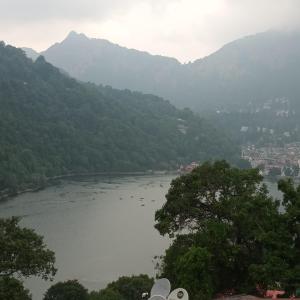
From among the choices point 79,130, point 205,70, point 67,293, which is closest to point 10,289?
point 67,293

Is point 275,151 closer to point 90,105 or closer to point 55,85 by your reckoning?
point 90,105

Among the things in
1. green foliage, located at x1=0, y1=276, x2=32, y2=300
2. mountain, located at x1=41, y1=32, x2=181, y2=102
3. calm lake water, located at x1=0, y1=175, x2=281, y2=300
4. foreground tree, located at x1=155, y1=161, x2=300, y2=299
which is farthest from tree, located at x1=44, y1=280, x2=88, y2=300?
mountain, located at x1=41, y1=32, x2=181, y2=102

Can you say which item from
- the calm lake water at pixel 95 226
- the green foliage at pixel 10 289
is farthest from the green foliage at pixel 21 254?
the calm lake water at pixel 95 226

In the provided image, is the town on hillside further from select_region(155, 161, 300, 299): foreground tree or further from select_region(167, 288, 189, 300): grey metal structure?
select_region(167, 288, 189, 300): grey metal structure

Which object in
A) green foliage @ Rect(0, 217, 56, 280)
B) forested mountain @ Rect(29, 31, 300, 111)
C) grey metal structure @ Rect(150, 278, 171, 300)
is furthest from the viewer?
forested mountain @ Rect(29, 31, 300, 111)

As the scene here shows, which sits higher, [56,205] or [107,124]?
[107,124]

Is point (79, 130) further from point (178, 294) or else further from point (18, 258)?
point (178, 294)

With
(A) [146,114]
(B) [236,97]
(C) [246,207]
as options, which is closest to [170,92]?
(B) [236,97]
